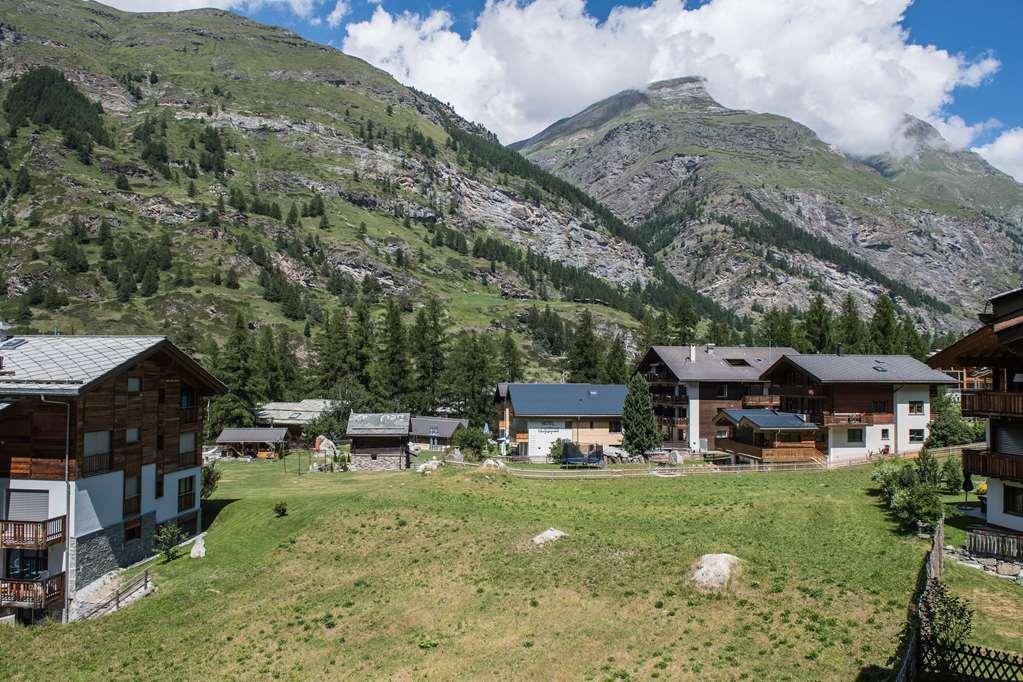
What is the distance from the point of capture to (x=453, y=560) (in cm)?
3441

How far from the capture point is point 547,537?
35375 millimetres

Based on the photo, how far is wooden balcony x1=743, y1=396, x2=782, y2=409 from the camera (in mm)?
70625

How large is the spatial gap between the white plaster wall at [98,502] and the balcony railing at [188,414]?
22.5ft

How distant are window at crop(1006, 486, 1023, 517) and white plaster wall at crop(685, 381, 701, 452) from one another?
44.2 m

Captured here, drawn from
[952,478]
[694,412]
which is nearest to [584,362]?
[694,412]

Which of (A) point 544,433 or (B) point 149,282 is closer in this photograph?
(A) point 544,433

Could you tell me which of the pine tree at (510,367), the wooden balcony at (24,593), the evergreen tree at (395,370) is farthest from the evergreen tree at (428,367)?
the wooden balcony at (24,593)

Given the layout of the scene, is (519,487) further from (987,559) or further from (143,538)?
(987,559)

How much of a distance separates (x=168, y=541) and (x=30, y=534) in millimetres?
7714

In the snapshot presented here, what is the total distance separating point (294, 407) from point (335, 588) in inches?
2896

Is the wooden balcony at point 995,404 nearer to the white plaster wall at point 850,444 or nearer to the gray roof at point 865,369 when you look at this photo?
the gray roof at point 865,369

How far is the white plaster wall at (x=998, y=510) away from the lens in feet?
104

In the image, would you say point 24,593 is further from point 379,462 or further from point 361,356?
point 361,356

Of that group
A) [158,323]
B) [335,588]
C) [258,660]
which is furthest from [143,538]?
[158,323]
